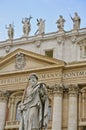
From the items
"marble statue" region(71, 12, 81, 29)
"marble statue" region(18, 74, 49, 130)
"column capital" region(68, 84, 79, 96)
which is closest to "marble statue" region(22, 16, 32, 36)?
"marble statue" region(71, 12, 81, 29)

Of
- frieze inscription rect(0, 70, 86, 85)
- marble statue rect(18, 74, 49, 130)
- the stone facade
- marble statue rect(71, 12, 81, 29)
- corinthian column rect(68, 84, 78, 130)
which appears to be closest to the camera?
marble statue rect(18, 74, 49, 130)

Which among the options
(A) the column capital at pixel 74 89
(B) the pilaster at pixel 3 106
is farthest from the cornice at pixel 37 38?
(B) the pilaster at pixel 3 106

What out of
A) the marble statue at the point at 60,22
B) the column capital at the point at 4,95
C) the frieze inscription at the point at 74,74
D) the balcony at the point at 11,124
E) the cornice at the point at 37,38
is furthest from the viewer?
the marble statue at the point at 60,22

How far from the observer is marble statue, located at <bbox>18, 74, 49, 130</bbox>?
8.48 m

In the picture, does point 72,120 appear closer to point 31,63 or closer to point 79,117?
point 79,117

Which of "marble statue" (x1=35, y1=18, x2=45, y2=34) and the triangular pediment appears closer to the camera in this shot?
the triangular pediment

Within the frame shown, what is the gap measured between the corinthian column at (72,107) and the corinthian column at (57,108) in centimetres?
76

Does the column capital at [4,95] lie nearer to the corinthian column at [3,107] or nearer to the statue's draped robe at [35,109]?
the corinthian column at [3,107]

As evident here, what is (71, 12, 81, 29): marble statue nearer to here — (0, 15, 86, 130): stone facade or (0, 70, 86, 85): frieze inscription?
(0, 15, 86, 130): stone facade

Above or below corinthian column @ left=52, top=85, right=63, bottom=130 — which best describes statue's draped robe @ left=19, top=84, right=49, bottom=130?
below

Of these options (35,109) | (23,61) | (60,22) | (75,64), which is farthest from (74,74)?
(35,109)

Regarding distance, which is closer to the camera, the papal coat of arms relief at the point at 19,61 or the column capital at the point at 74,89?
the column capital at the point at 74,89

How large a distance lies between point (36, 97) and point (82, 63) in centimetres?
1758

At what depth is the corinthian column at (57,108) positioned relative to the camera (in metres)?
25.0
